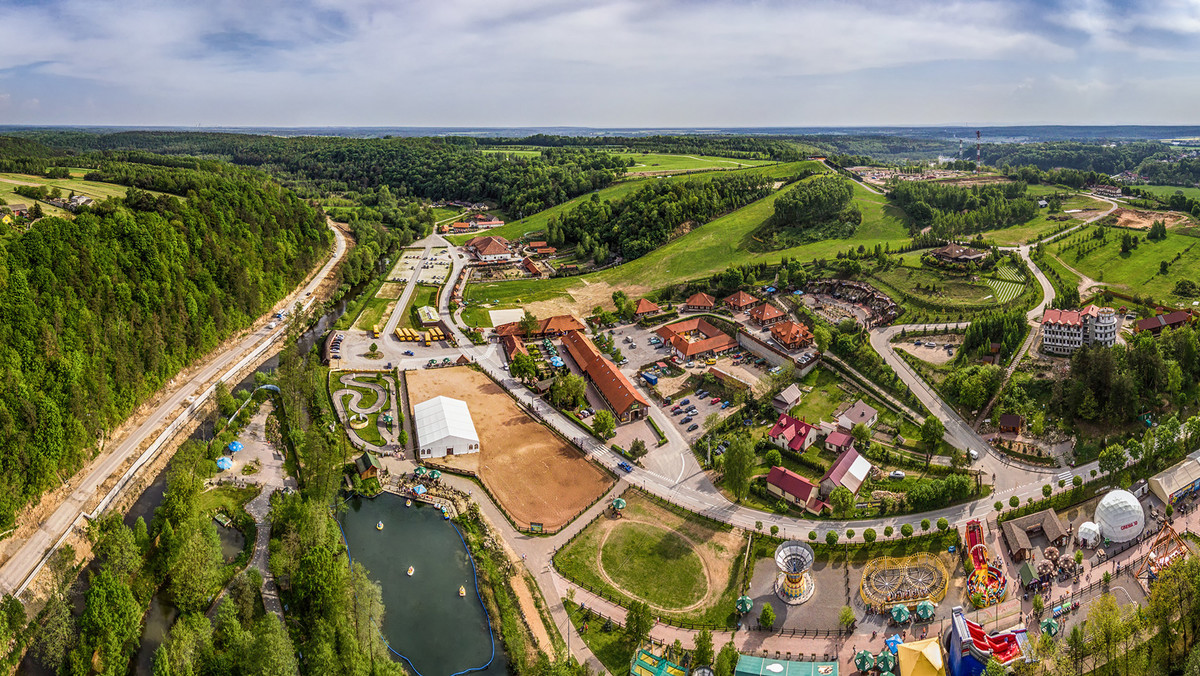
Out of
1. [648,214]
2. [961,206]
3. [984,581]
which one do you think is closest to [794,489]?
[984,581]

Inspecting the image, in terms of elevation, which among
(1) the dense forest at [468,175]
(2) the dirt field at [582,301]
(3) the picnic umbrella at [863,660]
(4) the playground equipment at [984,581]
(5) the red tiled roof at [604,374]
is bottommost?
(3) the picnic umbrella at [863,660]

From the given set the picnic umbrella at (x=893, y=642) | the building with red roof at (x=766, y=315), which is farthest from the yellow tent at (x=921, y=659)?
the building with red roof at (x=766, y=315)

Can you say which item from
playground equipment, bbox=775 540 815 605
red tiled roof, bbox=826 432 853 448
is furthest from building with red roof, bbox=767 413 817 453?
playground equipment, bbox=775 540 815 605

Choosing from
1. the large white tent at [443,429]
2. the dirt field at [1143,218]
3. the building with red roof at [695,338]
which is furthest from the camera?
the dirt field at [1143,218]

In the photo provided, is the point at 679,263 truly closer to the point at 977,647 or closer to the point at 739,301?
the point at 739,301

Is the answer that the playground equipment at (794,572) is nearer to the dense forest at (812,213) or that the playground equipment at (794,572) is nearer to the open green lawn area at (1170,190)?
the dense forest at (812,213)

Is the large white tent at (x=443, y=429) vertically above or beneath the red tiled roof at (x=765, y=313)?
beneath

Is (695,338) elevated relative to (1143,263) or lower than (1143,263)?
lower

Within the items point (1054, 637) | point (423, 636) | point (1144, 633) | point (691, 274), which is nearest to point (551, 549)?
point (423, 636)

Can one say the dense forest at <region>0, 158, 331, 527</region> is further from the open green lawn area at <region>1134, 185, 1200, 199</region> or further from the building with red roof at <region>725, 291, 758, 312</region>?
the open green lawn area at <region>1134, 185, 1200, 199</region>
